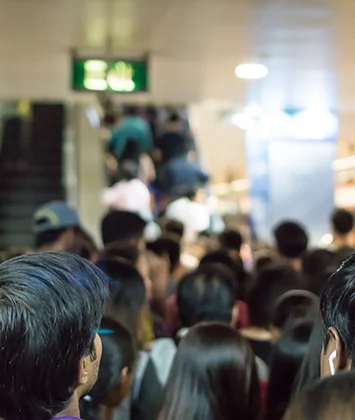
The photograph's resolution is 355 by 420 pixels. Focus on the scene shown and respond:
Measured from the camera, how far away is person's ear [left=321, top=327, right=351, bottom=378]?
5.44 feet

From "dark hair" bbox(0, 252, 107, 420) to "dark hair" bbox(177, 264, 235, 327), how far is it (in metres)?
2.02

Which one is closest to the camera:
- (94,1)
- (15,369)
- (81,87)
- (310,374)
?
(15,369)

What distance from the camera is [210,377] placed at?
2357 millimetres

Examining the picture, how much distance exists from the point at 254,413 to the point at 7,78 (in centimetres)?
586

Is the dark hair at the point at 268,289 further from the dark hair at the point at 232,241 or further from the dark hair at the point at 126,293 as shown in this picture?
the dark hair at the point at 232,241

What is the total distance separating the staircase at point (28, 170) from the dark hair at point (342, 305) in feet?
30.0

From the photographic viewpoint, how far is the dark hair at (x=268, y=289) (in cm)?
416

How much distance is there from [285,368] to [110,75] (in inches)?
167

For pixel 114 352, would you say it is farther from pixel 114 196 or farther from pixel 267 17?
pixel 114 196

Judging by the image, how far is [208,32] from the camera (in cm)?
555

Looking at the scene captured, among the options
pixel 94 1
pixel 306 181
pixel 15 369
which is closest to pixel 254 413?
pixel 15 369

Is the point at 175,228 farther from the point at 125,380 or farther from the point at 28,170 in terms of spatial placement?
the point at 28,170

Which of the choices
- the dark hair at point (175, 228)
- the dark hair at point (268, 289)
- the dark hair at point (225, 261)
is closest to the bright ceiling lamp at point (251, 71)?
the dark hair at point (175, 228)

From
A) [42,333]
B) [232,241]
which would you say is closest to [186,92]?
[232,241]
